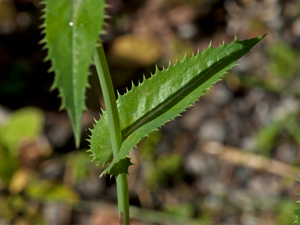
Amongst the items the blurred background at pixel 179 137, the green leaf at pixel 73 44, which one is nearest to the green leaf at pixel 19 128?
the blurred background at pixel 179 137

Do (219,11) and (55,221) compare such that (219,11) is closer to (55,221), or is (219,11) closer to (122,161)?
(55,221)

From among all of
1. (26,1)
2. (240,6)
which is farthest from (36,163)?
(240,6)

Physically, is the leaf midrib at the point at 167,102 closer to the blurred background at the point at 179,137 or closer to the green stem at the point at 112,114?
the green stem at the point at 112,114

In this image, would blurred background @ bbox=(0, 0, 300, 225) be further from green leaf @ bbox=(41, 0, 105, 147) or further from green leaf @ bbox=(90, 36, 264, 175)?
green leaf @ bbox=(41, 0, 105, 147)

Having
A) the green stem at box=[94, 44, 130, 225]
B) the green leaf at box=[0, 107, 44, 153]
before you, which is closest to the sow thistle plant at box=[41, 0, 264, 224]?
the green stem at box=[94, 44, 130, 225]

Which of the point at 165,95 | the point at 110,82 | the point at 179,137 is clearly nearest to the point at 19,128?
the point at 179,137

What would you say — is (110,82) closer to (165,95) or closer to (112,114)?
(112,114)
